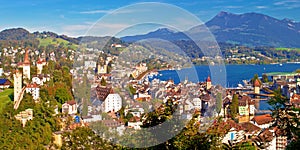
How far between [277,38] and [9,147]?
4527 centimetres

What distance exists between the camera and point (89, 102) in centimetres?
253

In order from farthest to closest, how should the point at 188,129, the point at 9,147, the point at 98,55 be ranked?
the point at 9,147
the point at 98,55
the point at 188,129

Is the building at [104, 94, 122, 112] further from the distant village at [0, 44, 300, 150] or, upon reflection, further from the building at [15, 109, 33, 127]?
the building at [15, 109, 33, 127]

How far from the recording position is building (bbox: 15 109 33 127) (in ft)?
25.3

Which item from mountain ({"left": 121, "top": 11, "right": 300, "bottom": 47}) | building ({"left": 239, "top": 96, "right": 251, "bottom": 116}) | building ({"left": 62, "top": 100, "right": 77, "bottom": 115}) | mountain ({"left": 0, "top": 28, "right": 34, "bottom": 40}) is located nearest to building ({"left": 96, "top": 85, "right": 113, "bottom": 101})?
building ({"left": 62, "top": 100, "right": 77, "bottom": 115})

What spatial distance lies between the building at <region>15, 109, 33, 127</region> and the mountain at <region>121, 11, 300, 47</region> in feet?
80.9

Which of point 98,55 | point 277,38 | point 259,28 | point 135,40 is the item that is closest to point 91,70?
point 98,55

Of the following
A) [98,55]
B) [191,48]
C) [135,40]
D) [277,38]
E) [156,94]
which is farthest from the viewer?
[277,38]

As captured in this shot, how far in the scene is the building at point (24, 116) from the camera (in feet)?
25.3

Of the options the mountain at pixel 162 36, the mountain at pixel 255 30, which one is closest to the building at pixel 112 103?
the mountain at pixel 162 36

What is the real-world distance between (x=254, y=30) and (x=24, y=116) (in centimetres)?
4542

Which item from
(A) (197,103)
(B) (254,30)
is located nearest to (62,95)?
(A) (197,103)

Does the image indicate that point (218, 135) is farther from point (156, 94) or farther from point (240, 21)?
point (240, 21)

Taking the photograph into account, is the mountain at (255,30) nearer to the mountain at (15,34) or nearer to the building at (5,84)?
the mountain at (15,34)
